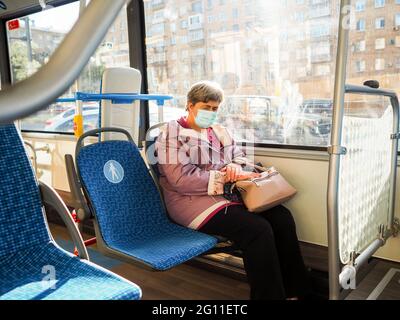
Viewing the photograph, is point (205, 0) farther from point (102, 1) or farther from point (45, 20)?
point (102, 1)

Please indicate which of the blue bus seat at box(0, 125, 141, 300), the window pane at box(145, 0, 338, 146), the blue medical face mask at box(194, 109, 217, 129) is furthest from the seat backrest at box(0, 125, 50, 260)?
the window pane at box(145, 0, 338, 146)

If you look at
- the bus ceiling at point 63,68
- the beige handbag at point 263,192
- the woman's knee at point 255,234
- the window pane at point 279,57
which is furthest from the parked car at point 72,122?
the bus ceiling at point 63,68

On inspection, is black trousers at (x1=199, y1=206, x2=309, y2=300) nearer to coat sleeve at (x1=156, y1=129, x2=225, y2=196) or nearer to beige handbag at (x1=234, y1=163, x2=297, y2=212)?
beige handbag at (x1=234, y1=163, x2=297, y2=212)

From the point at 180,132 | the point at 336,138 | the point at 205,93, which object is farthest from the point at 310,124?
the point at 336,138

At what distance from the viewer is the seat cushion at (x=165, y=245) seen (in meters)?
1.58

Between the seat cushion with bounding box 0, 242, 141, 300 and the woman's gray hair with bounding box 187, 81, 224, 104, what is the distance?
104cm

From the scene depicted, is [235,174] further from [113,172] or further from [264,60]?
[264,60]

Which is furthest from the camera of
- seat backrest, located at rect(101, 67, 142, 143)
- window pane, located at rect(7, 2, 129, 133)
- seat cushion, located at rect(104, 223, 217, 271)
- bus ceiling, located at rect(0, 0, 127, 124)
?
window pane, located at rect(7, 2, 129, 133)

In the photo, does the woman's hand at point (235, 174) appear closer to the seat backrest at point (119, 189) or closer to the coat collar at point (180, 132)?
the coat collar at point (180, 132)

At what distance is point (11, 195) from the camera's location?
4.91 feet

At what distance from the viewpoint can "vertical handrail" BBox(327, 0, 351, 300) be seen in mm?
1358

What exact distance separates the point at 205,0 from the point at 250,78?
0.65 metres

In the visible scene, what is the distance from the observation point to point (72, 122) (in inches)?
155
